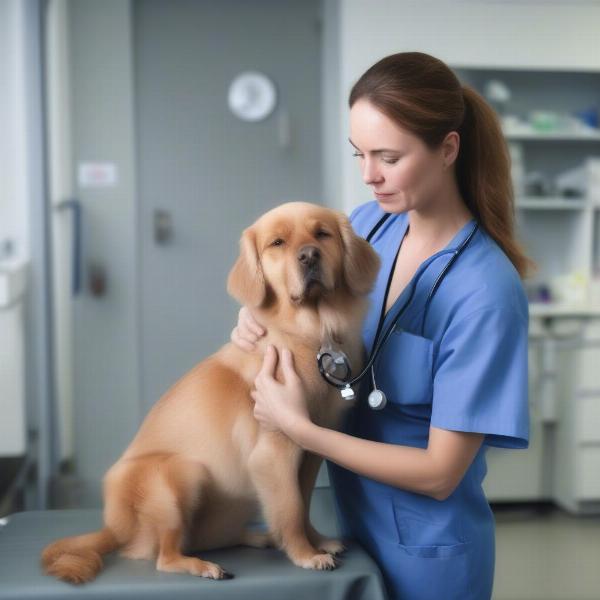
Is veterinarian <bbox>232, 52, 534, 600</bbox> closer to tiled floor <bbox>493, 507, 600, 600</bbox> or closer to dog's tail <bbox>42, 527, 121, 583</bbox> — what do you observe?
dog's tail <bbox>42, 527, 121, 583</bbox>

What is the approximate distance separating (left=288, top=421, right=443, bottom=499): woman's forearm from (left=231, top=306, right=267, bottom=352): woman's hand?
204 mm

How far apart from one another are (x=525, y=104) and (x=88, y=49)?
93.4 inches

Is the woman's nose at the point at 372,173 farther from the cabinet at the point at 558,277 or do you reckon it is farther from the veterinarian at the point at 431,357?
the cabinet at the point at 558,277

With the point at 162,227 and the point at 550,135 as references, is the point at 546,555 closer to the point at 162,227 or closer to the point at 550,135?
the point at 550,135

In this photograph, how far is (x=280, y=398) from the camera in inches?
45.4

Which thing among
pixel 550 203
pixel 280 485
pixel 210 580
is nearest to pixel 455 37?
pixel 550 203

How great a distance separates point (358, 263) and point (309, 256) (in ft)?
0.34

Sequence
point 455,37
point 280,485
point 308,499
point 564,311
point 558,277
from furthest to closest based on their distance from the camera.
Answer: point 558,277, point 455,37, point 564,311, point 308,499, point 280,485

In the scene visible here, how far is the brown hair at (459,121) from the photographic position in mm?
1146

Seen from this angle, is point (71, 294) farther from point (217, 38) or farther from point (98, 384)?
point (217, 38)

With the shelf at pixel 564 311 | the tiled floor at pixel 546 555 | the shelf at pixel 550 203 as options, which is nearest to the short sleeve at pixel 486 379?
the tiled floor at pixel 546 555

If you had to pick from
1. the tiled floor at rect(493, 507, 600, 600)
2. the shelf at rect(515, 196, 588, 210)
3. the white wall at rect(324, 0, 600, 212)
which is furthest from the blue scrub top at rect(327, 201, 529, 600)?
the shelf at rect(515, 196, 588, 210)

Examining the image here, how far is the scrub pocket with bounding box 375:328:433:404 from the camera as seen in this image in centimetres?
123

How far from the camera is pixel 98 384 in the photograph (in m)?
4.26
